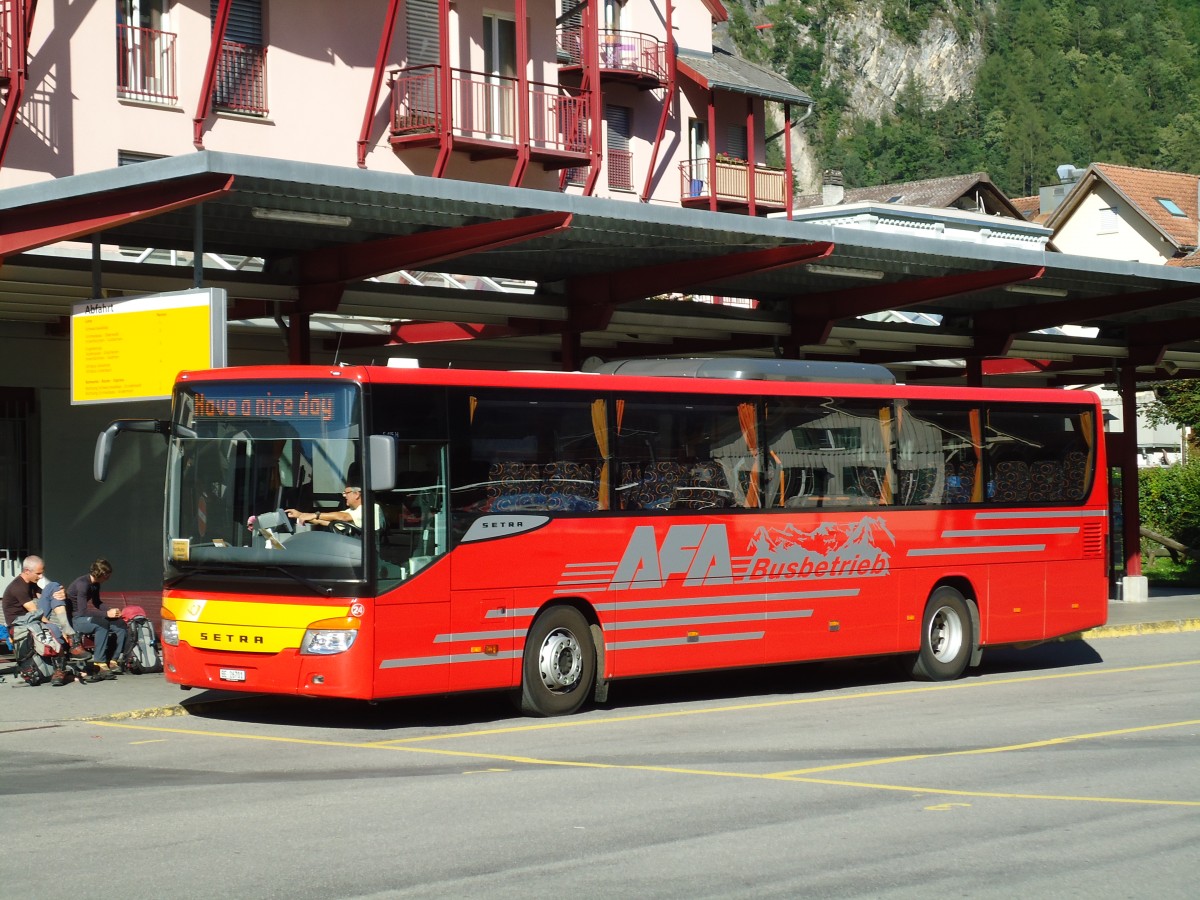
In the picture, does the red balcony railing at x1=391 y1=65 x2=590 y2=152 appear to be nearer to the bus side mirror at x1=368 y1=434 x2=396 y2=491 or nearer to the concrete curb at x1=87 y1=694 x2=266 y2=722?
the concrete curb at x1=87 y1=694 x2=266 y2=722

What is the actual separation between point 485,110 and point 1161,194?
2387 inches

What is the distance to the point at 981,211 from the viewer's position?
78125mm

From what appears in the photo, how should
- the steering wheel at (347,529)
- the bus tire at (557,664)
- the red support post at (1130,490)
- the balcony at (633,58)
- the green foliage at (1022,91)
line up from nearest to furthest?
1. the steering wheel at (347,529)
2. the bus tire at (557,664)
3. the red support post at (1130,490)
4. the balcony at (633,58)
5. the green foliage at (1022,91)

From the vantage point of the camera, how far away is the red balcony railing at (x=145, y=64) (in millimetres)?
27106

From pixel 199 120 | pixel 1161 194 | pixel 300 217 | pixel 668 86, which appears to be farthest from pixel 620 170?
pixel 1161 194

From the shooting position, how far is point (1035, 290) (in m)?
24.0

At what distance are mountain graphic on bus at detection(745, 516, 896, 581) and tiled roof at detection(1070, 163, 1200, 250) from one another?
6678cm

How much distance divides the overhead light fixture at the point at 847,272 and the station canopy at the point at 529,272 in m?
0.05

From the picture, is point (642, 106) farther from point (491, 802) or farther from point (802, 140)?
point (802, 140)

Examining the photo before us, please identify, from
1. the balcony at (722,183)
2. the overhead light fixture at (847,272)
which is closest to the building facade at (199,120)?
the overhead light fixture at (847,272)

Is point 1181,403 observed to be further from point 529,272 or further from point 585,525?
point 585,525

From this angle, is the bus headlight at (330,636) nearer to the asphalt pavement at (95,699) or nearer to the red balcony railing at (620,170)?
the asphalt pavement at (95,699)

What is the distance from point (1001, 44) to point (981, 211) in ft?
325

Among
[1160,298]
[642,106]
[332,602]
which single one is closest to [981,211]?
[642,106]
